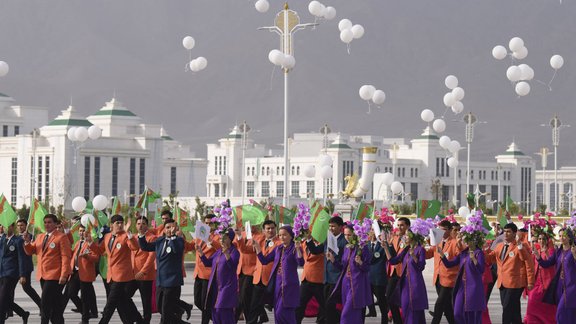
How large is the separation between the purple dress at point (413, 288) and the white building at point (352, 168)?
351 ft

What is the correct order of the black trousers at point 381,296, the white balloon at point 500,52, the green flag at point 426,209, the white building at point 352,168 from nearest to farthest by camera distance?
the black trousers at point 381,296 → the green flag at point 426,209 → the white balloon at point 500,52 → the white building at point 352,168

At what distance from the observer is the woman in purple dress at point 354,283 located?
51.4 ft

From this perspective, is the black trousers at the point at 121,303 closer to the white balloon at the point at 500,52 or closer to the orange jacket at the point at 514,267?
the orange jacket at the point at 514,267

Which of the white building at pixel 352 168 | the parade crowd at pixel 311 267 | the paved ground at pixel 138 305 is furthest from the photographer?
the white building at pixel 352 168

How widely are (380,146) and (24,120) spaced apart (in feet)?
121

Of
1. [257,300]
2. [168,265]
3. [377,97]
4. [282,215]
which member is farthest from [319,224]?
[377,97]

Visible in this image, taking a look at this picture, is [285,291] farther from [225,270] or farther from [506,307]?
[506,307]

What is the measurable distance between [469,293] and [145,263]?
3.70 m

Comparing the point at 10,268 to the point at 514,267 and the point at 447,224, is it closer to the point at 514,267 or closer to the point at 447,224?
the point at 447,224

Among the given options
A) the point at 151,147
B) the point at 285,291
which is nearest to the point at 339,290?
the point at 285,291

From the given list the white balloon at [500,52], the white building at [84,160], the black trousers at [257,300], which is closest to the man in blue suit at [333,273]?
the black trousers at [257,300]

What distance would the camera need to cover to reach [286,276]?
15.8 metres

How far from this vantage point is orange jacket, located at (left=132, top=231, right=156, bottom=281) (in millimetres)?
16422

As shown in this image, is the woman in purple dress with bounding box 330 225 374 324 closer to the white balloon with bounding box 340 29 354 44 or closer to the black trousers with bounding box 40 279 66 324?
the black trousers with bounding box 40 279 66 324
